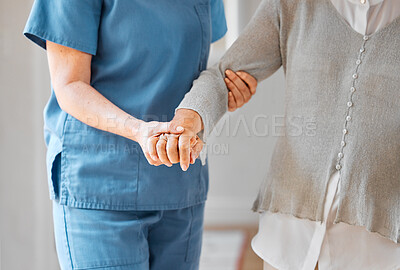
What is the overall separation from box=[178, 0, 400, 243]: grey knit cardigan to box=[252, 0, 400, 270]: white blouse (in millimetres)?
22

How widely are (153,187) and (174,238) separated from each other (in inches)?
6.8

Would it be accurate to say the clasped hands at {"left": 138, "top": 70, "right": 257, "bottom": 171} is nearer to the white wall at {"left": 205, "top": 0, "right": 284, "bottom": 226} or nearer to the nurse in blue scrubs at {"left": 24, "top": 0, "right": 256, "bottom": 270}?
the nurse in blue scrubs at {"left": 24, "top": 0, "right": 256, "bottom": 270}

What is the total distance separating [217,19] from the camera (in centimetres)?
146

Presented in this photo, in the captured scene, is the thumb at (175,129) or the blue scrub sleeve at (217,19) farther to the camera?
the blue scrub sleeve at (217,19)

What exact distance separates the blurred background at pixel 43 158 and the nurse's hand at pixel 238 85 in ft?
1.55

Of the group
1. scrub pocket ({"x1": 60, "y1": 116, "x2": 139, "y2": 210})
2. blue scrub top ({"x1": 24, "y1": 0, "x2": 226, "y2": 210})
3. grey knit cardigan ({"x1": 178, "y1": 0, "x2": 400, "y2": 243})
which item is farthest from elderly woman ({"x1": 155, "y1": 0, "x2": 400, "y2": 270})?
scrub pocket ({"x1": 60, "y1": 116, "x2": 139, "y2": 210})

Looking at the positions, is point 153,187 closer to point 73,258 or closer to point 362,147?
Answer: point 73,258

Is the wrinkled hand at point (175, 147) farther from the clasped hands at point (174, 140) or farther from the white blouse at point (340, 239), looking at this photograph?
the white blouse at point (340, 239)

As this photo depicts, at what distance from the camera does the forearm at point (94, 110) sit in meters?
1.07

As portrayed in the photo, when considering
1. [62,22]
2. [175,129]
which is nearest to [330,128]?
[175,129]

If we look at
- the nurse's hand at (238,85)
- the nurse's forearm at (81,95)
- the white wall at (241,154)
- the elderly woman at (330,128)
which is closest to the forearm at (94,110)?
the nurse's forearm at (81,95)

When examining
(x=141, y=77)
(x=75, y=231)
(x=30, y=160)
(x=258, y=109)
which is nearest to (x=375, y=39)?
(x=141, y=77)

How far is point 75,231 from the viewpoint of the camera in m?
1.15

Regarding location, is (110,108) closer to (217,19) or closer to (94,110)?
(94,110)
